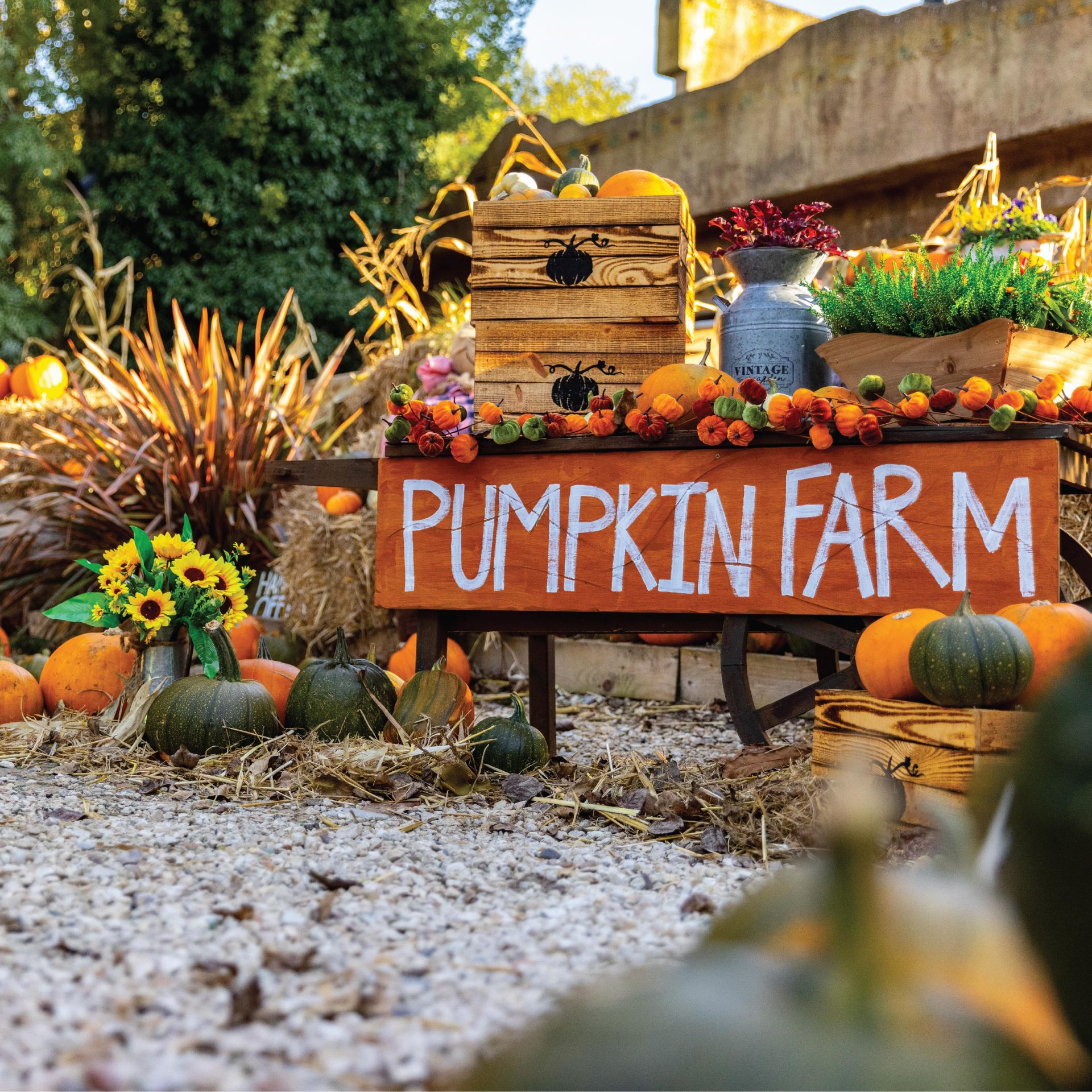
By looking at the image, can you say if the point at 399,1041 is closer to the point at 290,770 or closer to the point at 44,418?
the point at 290,770

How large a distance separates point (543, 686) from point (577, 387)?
0.86 meters

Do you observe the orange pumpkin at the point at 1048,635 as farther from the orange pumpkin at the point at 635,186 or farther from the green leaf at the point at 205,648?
the green leaf at the point at 205,648

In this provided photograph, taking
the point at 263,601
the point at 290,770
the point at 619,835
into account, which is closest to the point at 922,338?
the point at 619,835

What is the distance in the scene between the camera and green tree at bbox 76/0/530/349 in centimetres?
960

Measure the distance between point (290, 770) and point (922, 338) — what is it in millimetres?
1823

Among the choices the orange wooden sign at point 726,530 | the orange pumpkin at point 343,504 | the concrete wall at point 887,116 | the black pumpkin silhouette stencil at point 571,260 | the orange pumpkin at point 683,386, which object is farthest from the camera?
the concrete wall at point 887,116

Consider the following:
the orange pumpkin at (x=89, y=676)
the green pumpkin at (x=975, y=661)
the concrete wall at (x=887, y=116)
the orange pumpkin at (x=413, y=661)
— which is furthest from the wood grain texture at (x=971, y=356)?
the concrete wall at (x=887, y=116)

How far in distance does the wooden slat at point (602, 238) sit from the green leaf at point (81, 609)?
134 cm

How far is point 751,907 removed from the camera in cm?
60

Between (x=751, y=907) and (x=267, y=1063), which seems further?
(x=267, y=1063)

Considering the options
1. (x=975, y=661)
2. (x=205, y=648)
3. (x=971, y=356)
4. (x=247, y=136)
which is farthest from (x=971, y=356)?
(x=247, y=136)

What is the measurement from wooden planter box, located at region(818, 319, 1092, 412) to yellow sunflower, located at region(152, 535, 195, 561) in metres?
1.78

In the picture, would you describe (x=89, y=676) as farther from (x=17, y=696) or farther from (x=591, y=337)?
(x=591, y=337)

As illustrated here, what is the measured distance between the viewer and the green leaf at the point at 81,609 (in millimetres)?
2941
